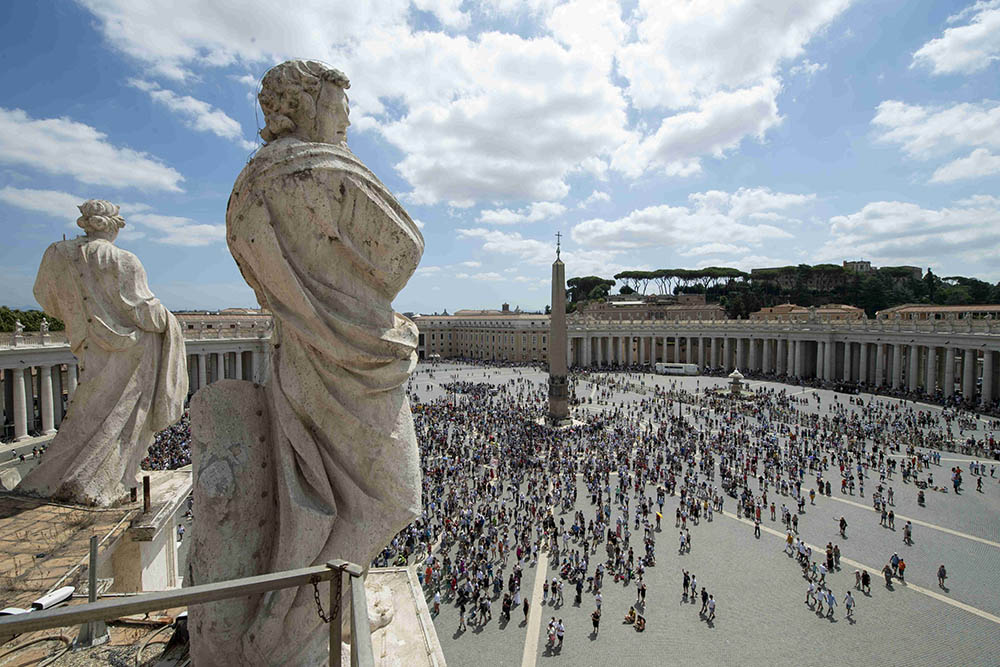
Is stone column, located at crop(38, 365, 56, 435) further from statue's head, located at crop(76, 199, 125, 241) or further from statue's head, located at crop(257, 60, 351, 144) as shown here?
statue's head, located at crop(257, 60, 351, 144)

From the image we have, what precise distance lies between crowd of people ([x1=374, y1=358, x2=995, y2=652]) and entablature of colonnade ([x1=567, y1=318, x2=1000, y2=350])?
7.60 metres

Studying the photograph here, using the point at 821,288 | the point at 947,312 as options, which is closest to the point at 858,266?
the point at 821,288

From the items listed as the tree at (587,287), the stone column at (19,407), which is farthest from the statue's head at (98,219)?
the tree at (587,287)

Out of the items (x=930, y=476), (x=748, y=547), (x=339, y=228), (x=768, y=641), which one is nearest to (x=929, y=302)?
(x=930, y=476)

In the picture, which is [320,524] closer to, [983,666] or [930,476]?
[983,666]

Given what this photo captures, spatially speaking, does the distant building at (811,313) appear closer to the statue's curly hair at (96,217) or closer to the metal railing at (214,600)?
the statue's curly hair at (96,217)

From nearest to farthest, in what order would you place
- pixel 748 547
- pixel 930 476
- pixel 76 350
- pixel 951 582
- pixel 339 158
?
pixel 339 158 → pixel 76 350 → pixel 951 582 → pixel 748 547 → pixel 930 476

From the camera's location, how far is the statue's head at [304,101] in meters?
3.66

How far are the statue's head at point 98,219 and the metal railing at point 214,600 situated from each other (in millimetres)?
7491

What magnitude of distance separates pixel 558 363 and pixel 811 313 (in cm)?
3634

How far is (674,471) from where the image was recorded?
20453mm

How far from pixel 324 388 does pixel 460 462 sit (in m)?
18.3

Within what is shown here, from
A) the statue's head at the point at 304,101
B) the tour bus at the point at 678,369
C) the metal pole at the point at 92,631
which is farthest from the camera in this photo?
the tour bus at the point at 678,369

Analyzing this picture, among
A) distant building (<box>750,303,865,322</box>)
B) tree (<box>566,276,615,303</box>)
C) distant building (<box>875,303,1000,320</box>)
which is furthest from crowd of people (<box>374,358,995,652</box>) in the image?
tree (<box>566,276,615,303</box>)
